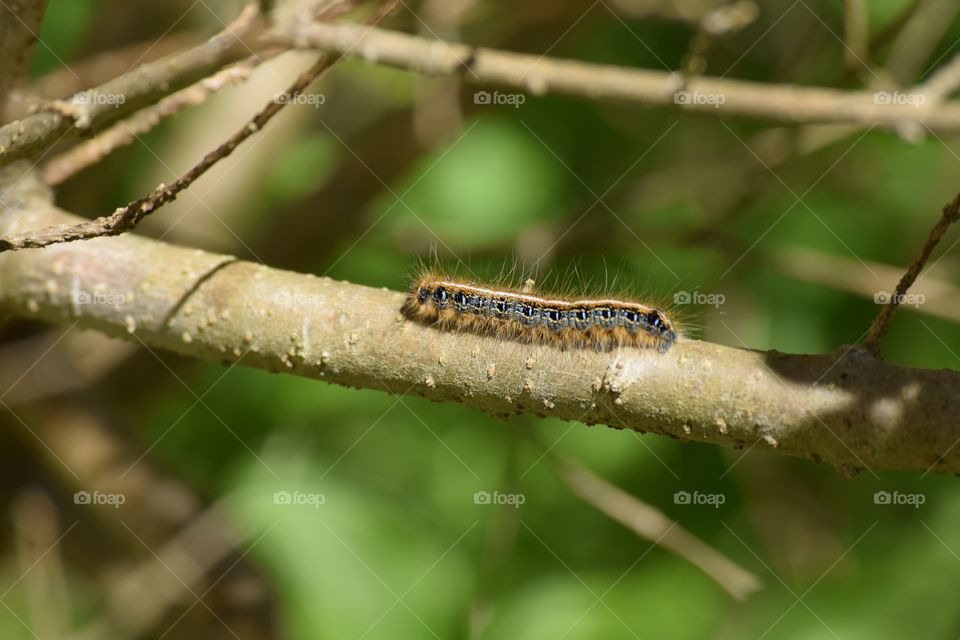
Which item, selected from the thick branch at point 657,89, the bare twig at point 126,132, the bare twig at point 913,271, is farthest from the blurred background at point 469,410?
the bare twig at point 913,271

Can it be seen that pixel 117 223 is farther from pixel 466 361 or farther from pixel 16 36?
pixel 16 36

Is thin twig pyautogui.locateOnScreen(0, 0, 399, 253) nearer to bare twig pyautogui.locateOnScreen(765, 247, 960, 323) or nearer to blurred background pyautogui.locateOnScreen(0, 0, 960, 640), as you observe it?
blurred background pyautogui.locateOnScreen(0, 0, 960, 640)

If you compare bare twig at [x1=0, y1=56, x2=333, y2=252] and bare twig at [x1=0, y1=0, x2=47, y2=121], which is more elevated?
bare twig at [x1=0, y1=0, x2=47, y2=121]

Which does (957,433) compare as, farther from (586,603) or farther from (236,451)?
(236,451)

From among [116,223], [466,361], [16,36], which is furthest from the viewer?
[16,36]

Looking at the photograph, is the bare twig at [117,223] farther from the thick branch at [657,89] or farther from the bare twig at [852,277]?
the bare twig at [852,277]

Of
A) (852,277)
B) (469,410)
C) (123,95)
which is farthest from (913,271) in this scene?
(469,410)

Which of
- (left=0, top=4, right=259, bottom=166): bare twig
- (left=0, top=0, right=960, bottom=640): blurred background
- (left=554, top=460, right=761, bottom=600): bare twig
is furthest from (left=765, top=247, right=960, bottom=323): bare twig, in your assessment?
(left=0, top=4, right=259, bottom=166): bare twig
